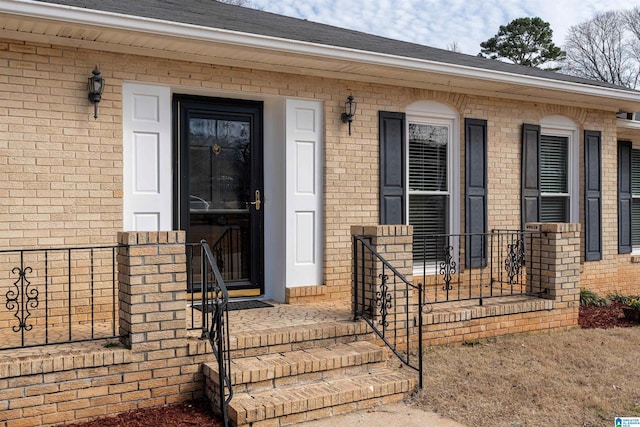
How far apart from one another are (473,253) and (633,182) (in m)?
4.59

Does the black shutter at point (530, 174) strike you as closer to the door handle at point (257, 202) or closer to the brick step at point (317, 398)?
the door handle at point (257, 202)

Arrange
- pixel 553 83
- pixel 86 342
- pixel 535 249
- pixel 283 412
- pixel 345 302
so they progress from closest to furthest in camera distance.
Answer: pixel 283 412 < pixel 86 342 < pixel 345 302 < pixel 535 249 < pixel 553 83

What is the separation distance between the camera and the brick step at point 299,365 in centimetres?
→ 461

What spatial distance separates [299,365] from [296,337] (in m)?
0.48

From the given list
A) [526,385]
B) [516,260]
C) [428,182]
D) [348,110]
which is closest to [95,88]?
[348,110]

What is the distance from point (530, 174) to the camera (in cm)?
866

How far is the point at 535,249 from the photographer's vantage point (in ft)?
24.2

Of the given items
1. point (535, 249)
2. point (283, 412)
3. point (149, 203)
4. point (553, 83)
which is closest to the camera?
point (283, 412)

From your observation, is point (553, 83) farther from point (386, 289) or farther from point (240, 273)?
point (240, 273)

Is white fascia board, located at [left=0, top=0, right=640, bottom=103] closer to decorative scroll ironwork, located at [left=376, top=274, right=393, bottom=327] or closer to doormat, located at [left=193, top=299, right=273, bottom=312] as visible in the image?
decorative scroll ironwork, located at [left=376, top=274, right=393, bottom=327]

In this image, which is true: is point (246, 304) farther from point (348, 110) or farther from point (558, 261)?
point (558, 261)

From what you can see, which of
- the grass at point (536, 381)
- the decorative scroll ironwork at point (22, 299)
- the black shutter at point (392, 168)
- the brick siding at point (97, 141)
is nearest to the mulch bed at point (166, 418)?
the decorative scroll ironwork at point (22, 299)

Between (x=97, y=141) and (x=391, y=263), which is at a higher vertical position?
(x=97, y=141)

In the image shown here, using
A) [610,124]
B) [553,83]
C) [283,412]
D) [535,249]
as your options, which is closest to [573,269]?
[535,249]
